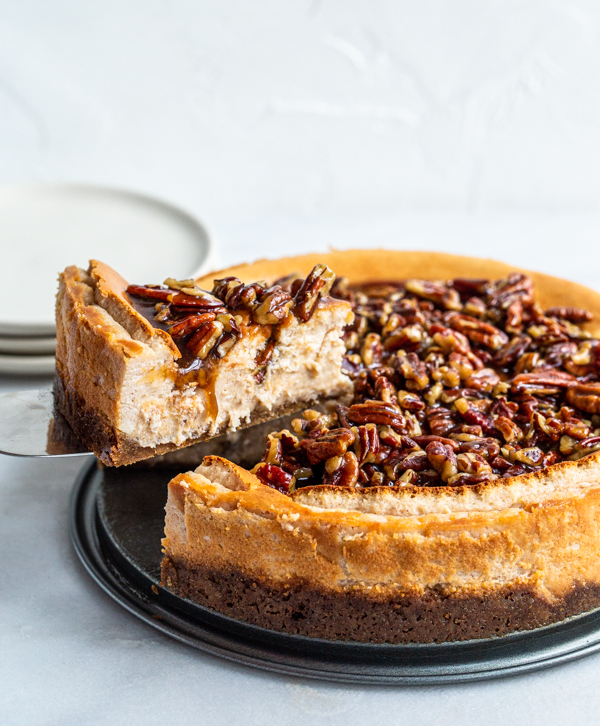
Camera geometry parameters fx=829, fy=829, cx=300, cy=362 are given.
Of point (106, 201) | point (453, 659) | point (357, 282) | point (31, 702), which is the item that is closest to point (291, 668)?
point (453, 659)

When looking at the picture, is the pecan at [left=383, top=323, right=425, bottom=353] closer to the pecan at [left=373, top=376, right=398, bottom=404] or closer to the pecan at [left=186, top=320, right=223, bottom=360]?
the pecan at [left=373, top=376, right=398, bottom=404]

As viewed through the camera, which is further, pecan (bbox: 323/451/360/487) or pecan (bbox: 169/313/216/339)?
pecan (bbox: 169/313/216/339)

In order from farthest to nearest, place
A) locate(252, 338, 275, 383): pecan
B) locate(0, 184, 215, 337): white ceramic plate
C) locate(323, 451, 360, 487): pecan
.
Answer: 1. locate(0, 184, 215, 337): white ceramic plate
2. locate(252, 338, 275, 383): pecan
3. locate(323, 451, 360, 487): pecan

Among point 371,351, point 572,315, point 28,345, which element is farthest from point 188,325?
point 572,315

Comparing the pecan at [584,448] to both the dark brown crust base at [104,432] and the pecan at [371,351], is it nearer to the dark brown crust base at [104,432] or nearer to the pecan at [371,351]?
the pecan at [371,351]

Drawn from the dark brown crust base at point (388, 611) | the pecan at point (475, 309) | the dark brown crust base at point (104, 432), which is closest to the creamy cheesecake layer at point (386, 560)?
the dark brown crust base at point (388, 611)

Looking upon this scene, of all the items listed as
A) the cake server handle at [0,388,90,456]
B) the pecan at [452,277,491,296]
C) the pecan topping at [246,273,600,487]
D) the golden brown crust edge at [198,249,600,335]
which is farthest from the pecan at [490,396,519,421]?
the cake server handle at [0,388,90,456]
